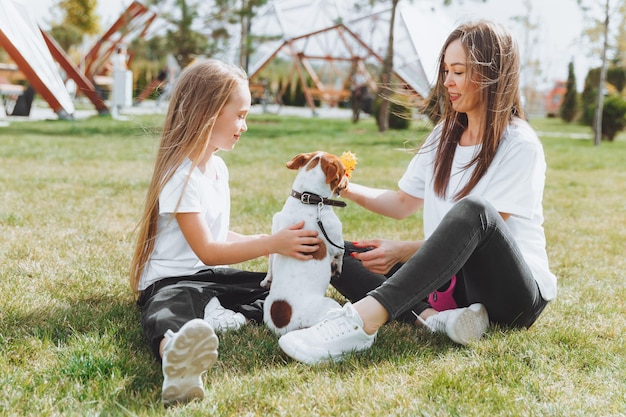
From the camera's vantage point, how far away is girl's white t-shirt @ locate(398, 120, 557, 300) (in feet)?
9.17

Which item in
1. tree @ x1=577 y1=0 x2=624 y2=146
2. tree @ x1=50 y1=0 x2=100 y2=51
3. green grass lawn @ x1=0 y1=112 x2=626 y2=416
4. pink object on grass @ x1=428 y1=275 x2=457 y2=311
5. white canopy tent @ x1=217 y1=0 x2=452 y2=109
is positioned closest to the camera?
green grass lawn @ x1=0 y1=112 x2=626 y2=416

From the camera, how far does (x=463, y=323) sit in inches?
108

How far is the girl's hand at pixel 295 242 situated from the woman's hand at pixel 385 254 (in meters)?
0.29

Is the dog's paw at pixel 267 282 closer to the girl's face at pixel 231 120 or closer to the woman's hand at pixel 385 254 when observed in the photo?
the woman's hand at pixel 385 254

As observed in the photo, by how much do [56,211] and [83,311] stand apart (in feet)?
8.69

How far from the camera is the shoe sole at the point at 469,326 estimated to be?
108 inches

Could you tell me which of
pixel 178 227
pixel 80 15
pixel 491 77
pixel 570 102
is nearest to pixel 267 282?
pixel 178 227

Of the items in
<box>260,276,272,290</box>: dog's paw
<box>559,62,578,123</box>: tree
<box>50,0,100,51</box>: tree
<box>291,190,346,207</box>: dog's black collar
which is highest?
<box>50,0,100,51</box>: tree

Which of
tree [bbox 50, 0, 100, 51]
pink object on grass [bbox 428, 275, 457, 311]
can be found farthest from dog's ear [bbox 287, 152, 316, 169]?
tree [bbox 50, 0, 100, 51]

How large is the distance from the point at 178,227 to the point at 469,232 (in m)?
1.32

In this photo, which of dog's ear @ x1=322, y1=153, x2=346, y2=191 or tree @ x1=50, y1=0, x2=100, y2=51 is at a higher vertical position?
tree @ x1=50, y1=0, x2=100, y2=51

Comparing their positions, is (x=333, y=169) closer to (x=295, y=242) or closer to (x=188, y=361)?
(x=295, y=242)

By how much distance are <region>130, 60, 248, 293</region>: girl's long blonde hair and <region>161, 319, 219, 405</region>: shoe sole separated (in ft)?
3.28

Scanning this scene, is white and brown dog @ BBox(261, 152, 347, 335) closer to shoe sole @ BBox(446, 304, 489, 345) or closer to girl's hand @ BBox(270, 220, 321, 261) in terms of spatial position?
girl's hand @ BBox(270, 220, 321, 261)
